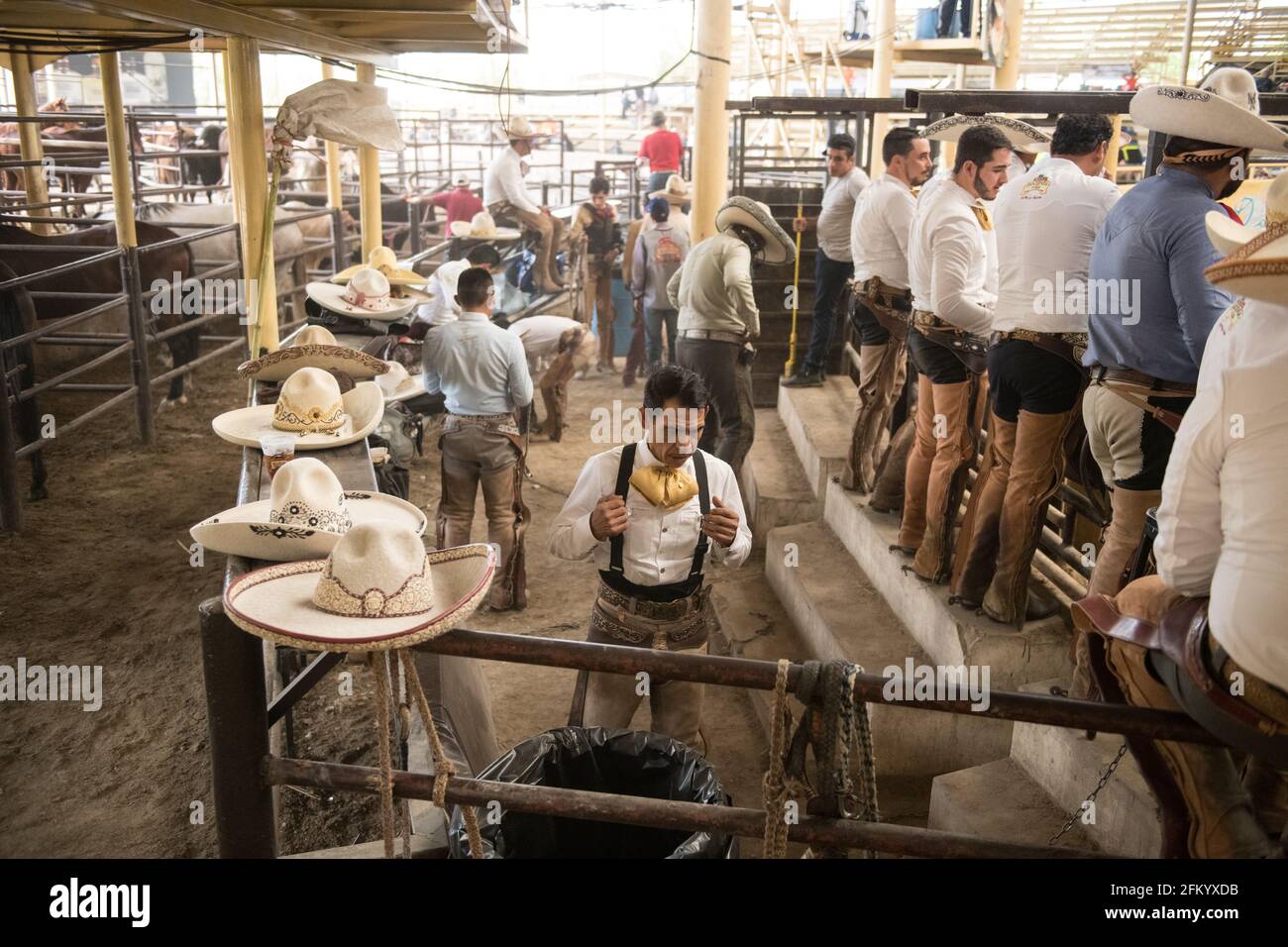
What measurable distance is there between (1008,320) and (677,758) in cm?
234

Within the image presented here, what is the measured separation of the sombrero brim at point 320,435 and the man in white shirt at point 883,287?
Answer: 3.06 metres

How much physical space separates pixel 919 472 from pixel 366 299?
148 inches

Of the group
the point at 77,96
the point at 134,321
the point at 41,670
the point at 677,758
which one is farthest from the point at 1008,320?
the point at 77,96

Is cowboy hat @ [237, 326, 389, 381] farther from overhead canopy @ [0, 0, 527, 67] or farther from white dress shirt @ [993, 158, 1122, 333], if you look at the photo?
white dress shirt @ [993, 158, 1122, 333]

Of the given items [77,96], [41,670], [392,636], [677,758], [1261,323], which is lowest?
[41,670]

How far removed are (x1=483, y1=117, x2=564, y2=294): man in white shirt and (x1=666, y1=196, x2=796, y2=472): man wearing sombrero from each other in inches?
190

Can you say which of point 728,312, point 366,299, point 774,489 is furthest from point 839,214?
point 366,299

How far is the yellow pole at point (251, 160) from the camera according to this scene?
6664mm

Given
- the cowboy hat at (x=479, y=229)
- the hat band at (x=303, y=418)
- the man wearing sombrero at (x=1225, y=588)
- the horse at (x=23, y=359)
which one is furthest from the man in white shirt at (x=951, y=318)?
the cowboy hat at (x=479, y=229)

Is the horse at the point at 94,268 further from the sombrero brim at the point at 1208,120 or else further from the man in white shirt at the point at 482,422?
the sombrero brim at the point at 1208,120

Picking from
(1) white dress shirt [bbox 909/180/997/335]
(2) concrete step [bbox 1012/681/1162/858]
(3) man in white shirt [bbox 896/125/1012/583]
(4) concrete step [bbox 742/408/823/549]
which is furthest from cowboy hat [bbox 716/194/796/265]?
(2) concrete step [bbox 1012/681/1162/858]

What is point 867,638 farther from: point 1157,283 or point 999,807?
point 1157,283

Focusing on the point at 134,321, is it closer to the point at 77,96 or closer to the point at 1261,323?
the point at 1261,323
